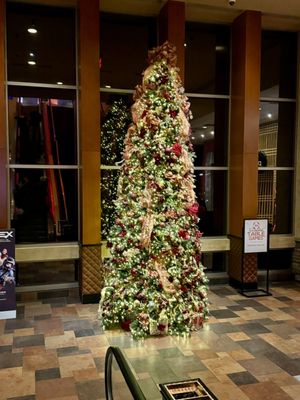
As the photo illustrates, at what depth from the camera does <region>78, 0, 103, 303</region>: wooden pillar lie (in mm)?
6086

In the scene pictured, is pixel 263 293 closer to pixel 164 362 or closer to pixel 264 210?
pixel 264 210

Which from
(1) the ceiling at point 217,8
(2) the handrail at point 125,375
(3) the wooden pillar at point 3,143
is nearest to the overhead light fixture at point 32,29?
(1) the ceiling at point 217,8

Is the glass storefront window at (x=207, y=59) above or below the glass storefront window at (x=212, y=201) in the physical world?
above

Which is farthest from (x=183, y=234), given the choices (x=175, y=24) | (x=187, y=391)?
(x=175, y=24)

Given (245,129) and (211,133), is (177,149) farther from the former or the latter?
(211,133)

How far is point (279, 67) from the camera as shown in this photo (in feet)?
25.1

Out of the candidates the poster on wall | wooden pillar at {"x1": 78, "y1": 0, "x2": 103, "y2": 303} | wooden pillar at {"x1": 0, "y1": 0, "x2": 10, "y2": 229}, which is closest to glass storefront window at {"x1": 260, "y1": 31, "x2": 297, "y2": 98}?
wooden pillar at {"x1": 78, "y1": 0, "x2": 103, "y2": 303}

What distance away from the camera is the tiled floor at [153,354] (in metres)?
Answer: 3.71

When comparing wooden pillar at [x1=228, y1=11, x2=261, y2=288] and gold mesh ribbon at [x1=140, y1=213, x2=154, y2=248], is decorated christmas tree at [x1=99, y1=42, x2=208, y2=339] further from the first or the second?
wooden pillar at [x1=228, y1=11, x2=261, y2=288]

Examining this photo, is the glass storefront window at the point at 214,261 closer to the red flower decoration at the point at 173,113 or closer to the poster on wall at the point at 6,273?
the red flower decoration at the point at 173,113

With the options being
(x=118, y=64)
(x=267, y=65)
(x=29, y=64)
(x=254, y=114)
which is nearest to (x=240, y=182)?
(x=254, y=114)

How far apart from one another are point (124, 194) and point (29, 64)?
3108 mm

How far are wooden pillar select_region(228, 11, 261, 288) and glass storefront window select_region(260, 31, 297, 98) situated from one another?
86cm

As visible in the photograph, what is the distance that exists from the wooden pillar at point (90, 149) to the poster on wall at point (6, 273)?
1.12m
